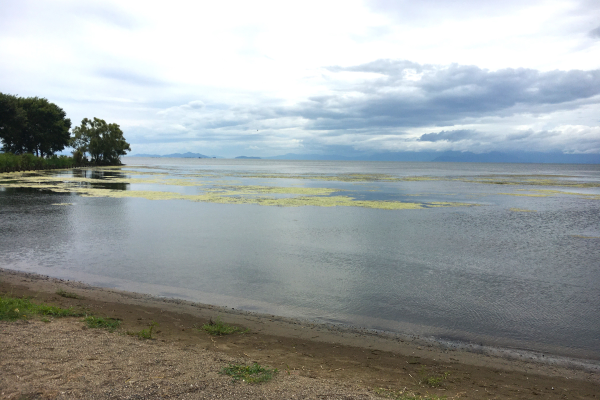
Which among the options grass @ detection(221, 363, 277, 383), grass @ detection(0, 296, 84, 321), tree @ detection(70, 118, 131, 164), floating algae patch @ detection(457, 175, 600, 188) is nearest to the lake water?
grass @ detection(0, 296, 84, 321)

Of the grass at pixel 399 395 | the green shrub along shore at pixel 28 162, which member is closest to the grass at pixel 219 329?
the grass at pixel 399 395

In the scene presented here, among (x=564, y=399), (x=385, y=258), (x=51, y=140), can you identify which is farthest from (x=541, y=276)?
(x=51, y=140)

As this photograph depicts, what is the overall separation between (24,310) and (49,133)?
92710mm

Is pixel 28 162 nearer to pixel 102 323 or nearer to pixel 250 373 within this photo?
pixel 102 323

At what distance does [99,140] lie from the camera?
4510 inches

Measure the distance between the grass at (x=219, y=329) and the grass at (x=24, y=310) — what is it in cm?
313

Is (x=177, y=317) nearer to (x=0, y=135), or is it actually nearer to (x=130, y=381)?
(x=130, y=381)

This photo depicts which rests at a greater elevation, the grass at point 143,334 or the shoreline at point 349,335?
the grass at point 143,334

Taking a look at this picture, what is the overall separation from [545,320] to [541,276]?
4.94 m

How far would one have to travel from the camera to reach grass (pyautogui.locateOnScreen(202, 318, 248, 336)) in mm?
9180

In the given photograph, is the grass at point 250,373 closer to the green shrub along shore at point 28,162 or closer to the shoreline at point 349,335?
the shoreline at point 349,335

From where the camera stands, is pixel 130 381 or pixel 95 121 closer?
pixel 130 381

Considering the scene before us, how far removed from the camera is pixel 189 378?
6.36 metres

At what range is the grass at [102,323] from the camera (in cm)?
876
